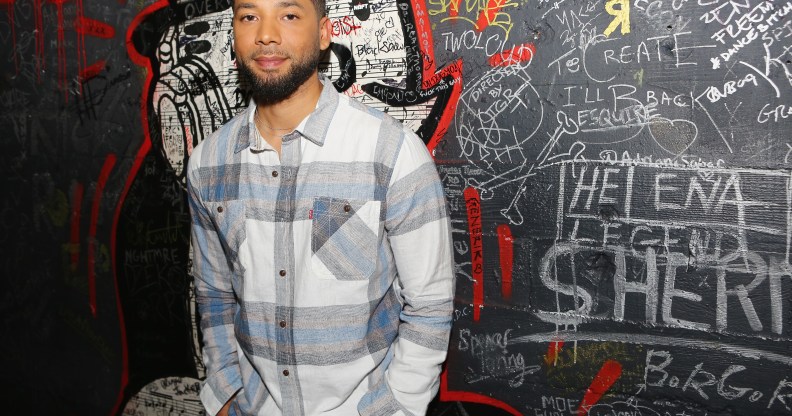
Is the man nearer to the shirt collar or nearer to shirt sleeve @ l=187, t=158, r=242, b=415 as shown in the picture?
the shirt collar

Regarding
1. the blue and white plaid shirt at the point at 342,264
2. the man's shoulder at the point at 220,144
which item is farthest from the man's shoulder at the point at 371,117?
the man's shoulder at the point at 220,144

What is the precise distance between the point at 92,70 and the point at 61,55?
26 centimetres

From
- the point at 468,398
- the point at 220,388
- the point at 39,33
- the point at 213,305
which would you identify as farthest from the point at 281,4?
the point at 39,33

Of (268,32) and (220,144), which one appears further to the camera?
(220,144)

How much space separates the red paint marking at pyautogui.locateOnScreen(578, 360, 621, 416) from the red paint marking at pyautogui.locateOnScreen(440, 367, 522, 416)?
29 cm

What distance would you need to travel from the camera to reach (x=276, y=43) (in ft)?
6.42

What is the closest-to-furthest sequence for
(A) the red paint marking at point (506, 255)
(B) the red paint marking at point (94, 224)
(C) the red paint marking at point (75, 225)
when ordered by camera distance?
(A) the red paint marking at point (506, 255)
(B) the red paint marking at point (94, 224)
(C) the red paint marking at point (75, 225)

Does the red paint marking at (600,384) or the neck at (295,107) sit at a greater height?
the neck at (295,107)

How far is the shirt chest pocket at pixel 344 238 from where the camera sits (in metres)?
1.98

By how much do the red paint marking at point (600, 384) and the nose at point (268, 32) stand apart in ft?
5.87

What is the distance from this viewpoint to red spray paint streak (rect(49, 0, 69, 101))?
335cm

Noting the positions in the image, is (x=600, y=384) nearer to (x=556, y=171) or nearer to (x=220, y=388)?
(x=556, y=171)

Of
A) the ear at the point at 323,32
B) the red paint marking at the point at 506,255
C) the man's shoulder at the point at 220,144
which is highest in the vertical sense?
the ear at the point at 323,32

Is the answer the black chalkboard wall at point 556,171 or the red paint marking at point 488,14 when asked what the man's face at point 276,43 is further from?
the red paint marking at point 488,14
